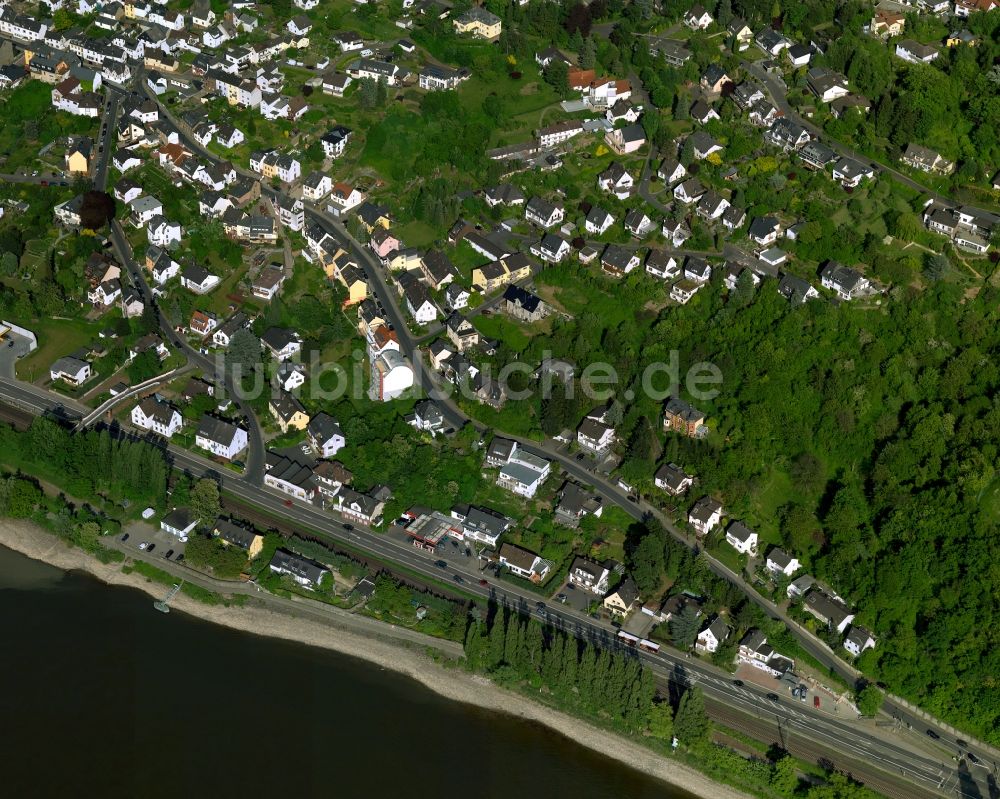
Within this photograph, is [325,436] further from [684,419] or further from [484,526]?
[684,419]

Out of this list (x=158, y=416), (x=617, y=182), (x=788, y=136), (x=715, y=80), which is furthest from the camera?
(x=715, y=80)

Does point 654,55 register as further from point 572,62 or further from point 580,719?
point 580,719

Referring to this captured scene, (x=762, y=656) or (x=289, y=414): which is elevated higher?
(x=289, y=414)

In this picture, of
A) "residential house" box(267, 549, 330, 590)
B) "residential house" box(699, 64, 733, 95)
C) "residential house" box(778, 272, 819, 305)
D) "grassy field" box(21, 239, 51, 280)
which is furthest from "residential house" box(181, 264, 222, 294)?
"residential house" box(699, 64, 733, 95)

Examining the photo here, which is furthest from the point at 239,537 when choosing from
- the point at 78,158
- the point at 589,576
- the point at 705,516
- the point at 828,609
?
the point at 78,158

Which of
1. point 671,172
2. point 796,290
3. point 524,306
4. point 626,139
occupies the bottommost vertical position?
point 524,306

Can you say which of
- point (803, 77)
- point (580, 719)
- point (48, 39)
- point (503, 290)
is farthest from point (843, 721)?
point (48, 39)
